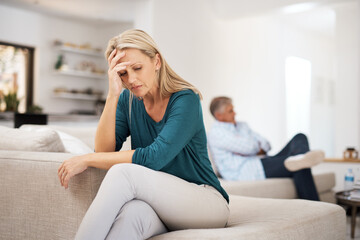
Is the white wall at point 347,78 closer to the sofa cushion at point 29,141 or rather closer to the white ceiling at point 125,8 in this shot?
the white ceiling at point 125,8

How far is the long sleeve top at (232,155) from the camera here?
358 centimetres

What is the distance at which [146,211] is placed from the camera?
136 cm

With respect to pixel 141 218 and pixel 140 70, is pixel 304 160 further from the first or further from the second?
Result: pixel 141 218

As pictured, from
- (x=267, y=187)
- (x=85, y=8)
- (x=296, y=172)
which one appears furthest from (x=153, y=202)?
(x=85, y=8)

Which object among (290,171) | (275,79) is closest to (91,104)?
(275,79)

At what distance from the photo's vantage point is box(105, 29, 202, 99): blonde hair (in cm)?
159

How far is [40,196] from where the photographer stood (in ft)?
5.44

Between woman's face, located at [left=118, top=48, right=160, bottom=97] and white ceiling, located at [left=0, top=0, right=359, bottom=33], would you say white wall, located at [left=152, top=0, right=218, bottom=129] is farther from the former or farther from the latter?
woman's face, located at [left=118, top=48, right=160, bottom=97]

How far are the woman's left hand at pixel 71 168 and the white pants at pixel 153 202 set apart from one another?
0.17 metres

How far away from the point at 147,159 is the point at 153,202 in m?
0.16

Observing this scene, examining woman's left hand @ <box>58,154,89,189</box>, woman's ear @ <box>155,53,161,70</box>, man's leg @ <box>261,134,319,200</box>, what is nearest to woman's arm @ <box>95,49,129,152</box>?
woman's ear @ <box>155,53,161,70</box>

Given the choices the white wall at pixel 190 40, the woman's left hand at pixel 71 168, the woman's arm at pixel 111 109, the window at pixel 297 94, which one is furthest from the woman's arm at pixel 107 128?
the window at pixel 297 94

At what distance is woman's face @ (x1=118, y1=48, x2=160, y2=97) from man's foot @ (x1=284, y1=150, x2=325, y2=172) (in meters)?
2.02

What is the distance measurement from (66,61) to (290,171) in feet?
17.5
